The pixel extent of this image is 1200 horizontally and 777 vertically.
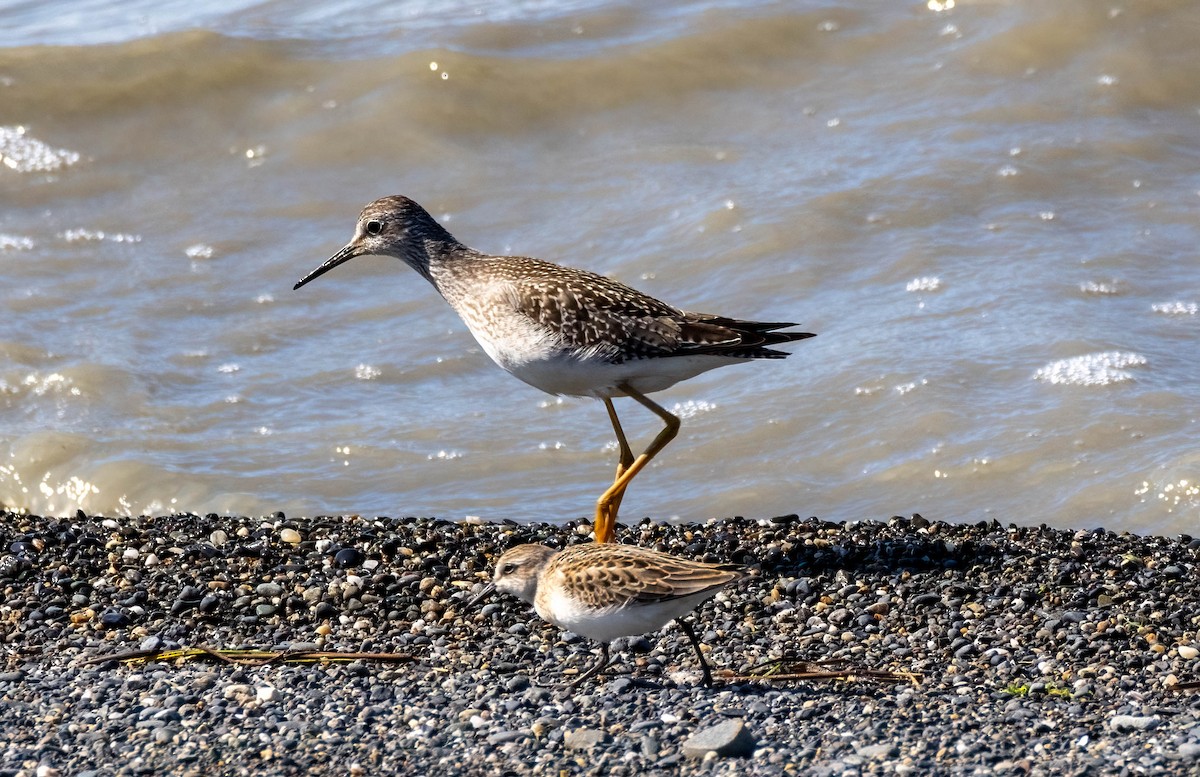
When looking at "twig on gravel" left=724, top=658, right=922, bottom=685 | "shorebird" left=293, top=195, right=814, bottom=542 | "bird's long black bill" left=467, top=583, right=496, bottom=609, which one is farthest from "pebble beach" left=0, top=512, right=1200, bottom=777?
"shorebird" left=293, top=195, right=814, bottom=542

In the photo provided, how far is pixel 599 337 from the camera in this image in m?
7.35

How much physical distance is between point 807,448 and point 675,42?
271 inches

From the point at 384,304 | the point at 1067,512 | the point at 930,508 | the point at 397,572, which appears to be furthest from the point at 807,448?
the point at 384,304

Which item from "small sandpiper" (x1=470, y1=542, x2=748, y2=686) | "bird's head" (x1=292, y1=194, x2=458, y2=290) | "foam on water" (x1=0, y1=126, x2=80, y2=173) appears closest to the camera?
"small sandpiper" (x1=470, y1=542, x2=748, y2=686)

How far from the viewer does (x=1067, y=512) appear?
26.9ft

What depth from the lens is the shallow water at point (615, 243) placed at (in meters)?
9.00

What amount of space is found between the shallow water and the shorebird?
1.29m

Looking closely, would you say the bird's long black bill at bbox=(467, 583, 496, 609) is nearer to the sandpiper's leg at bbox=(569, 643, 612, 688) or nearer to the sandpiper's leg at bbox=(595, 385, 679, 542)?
the sandpiper's leg at bbox=(569, 643, 612, 688)

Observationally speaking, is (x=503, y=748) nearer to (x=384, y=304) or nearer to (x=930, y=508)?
(x=930, y=508)

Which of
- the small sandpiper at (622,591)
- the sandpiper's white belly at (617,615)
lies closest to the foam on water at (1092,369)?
the small sandpiper at (622,591)

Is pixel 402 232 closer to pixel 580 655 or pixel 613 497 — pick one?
pixel 613 497

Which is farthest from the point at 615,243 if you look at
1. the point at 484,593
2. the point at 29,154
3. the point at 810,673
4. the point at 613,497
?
the point at 810,673

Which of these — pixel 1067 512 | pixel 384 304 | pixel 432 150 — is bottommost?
pixel 1067 512

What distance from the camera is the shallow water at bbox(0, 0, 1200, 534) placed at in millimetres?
9000
